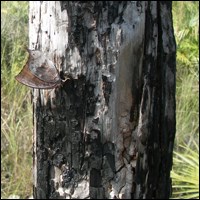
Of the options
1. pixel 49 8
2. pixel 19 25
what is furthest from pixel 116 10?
pixel 19 25

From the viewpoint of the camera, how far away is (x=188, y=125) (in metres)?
4.82

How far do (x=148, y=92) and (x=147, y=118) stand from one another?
62 mm

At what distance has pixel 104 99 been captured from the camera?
1.44m

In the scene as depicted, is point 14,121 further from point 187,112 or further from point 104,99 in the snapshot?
point 104,99

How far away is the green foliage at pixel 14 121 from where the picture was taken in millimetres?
4324

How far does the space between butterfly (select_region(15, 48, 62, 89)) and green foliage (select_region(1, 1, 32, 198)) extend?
9.43 feet

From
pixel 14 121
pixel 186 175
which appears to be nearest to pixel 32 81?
pixel 186 175

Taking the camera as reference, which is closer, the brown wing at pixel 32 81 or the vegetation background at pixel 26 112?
the brown wing at pixel 32 81

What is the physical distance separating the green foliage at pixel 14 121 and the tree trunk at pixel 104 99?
2809mm

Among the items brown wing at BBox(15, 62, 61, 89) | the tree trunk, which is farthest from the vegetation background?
brown wing at BBox(15, 62, 61, 89)

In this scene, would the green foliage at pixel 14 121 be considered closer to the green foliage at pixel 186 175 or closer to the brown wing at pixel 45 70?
the green foliage at pixel 186 175

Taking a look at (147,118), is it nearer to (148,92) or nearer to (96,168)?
(148,92)

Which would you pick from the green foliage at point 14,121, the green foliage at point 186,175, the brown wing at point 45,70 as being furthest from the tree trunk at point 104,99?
the green foliage at point 14,121

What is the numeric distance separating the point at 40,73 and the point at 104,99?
17 cm
